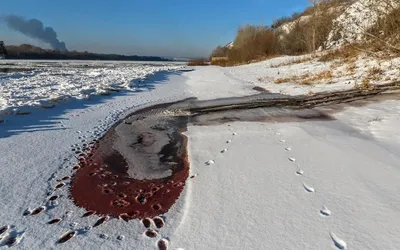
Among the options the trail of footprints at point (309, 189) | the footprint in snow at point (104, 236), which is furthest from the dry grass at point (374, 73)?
the footprint in snow at point (104, 236)

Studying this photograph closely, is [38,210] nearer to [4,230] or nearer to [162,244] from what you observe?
[4,230]

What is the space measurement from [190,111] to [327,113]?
3337 mm

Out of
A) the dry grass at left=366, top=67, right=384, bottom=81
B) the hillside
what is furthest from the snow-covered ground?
the dry grass at left=366, top=67, right=384, bottom=81

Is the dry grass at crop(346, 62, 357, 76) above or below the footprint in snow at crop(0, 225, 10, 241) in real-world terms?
above

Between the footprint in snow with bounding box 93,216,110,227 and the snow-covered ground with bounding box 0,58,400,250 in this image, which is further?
the footprint in snow with bounding box 93,216,110,227

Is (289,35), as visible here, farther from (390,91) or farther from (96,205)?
(96,205)

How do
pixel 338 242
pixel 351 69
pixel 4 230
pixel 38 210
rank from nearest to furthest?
pixel 338 242, pixel 4 230, pixel 38 210, pixel 351 69

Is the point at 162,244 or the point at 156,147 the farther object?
the point at 156,147

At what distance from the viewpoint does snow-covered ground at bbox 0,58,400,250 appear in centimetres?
240

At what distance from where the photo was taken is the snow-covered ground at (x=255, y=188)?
240 cm

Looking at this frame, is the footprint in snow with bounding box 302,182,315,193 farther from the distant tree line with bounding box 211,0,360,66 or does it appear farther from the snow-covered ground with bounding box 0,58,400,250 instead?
the distant tree line with bounding box 211,0,360,66

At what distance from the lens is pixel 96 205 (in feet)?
10.1

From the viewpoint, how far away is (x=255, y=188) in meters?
3.21

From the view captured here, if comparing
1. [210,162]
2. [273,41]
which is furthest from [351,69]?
[273,41]
